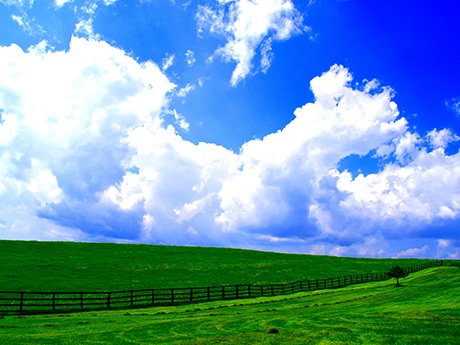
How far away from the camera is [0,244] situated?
86.9 meters

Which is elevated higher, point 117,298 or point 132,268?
point 132,268

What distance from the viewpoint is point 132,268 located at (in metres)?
72.4

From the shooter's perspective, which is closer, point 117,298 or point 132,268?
point 117,298

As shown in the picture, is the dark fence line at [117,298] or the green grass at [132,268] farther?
the green grass at [132,268]

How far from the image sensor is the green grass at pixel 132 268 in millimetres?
59219

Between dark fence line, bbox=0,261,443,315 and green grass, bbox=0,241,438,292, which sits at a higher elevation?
green grass, bbox=0,241,438,292

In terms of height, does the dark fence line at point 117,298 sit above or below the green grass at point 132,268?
below

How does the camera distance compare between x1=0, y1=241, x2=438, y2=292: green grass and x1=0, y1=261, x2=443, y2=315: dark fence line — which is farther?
x1=0, y1=241, x2=438, y2=292: green grass

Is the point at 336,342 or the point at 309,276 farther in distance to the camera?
the point at 309,276

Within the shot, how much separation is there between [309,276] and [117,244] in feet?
150

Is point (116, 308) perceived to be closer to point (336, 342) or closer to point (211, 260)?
point (336, 342)

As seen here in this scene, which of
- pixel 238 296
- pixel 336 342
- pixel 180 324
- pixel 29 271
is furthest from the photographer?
pixel 29 271

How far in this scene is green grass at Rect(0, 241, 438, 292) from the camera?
194 ft

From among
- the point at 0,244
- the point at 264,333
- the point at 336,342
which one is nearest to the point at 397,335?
the point at 336,342
